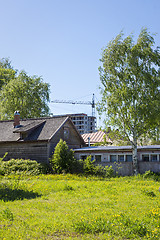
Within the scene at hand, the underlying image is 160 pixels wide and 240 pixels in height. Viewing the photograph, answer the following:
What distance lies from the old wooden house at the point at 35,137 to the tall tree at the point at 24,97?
13.8 m

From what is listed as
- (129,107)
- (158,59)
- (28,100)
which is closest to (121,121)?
(129,107)

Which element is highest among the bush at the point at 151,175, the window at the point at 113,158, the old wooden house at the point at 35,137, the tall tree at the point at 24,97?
the tall tree at the point at 24,97

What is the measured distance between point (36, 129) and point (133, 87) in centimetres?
1369

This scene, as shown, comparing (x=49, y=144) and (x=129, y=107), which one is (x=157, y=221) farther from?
(x=49, y=144)

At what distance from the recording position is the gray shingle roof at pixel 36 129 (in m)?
32.9

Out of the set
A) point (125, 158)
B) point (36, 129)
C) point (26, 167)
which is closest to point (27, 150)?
point (36, 129)

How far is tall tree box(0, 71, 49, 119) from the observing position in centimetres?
5028

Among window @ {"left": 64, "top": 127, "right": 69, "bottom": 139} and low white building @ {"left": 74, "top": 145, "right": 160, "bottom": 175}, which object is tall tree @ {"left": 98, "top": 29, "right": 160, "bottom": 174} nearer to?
low white building @ {"left": 74, "top": 145, "right": 160, "bottom": 175}

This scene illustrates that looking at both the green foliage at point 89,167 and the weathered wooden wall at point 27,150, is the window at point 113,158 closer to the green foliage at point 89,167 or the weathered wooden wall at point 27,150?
the green foliage at point 89,167

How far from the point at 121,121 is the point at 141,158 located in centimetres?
422

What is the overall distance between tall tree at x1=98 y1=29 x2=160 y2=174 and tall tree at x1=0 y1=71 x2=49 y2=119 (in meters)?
25.2

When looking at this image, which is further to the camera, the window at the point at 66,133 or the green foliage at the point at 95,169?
the window at the point at 66,133

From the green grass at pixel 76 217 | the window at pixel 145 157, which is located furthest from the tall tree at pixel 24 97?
the green grass at pixel 76 217

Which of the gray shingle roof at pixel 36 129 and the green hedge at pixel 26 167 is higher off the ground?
the gray shingle roof at pixel 36 129
